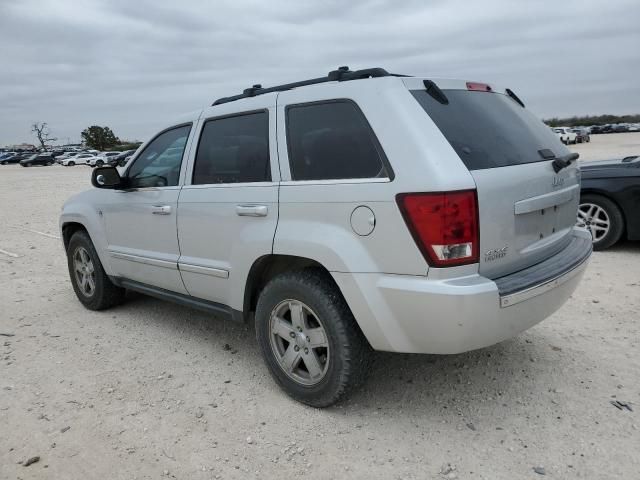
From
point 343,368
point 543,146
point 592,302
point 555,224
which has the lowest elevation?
point 592,302

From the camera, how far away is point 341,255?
9.18 ft

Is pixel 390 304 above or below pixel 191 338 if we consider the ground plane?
above

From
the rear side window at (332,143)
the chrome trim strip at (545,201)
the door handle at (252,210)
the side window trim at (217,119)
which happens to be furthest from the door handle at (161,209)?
the chrome trim strip at (545,201)

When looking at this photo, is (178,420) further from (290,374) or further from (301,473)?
(301,473)

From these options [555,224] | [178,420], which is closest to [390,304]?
[555,224]

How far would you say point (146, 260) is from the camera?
429 cm

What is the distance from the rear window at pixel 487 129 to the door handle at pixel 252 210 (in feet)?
3.60

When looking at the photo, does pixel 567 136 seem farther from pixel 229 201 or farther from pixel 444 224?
pixel 444 224

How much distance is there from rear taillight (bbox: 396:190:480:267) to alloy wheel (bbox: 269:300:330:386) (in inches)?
32.2

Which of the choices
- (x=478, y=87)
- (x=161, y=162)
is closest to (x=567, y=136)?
(x=478, y=87)

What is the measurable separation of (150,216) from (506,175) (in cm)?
270

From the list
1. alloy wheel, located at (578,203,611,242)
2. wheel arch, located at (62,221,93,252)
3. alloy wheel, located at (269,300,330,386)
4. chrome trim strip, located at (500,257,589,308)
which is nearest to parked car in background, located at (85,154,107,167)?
wheel arch, located at (62,221,93,252)

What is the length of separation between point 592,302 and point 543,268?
87.5 inches

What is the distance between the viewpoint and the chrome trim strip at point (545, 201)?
110 inches
